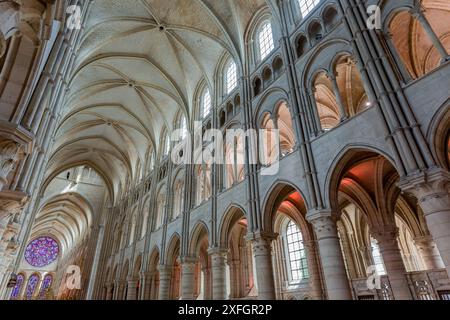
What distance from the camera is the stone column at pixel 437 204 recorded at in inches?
252

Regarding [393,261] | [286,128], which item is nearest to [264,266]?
[393,261]

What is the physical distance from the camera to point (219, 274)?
541 inches

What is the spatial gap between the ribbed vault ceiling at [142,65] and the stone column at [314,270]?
37.8 ft

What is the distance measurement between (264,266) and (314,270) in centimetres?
555

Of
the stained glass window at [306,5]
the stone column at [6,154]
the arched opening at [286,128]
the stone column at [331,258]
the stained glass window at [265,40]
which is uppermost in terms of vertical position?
the stained glass window at [265,40]

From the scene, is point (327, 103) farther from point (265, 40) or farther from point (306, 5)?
point (306, 5)

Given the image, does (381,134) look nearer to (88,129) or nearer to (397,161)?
(397,161)

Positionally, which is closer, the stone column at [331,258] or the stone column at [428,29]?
the stone column at [428,29]

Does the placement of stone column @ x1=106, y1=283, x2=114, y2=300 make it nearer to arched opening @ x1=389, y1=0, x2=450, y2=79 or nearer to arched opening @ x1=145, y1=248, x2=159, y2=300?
arched opening @ x1=145, y1=248, x2=159, y2=300

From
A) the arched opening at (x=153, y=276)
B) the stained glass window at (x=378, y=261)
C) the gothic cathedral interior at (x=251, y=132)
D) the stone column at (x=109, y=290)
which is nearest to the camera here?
the gothic cathedral interior at (x=251, y=132)

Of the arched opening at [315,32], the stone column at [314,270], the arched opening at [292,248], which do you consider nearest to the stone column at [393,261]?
the arched opening at [292,248]

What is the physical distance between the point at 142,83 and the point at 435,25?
19836mm

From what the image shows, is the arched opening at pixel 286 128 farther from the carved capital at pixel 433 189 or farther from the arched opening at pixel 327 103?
the carved capital at pixel 433 189
